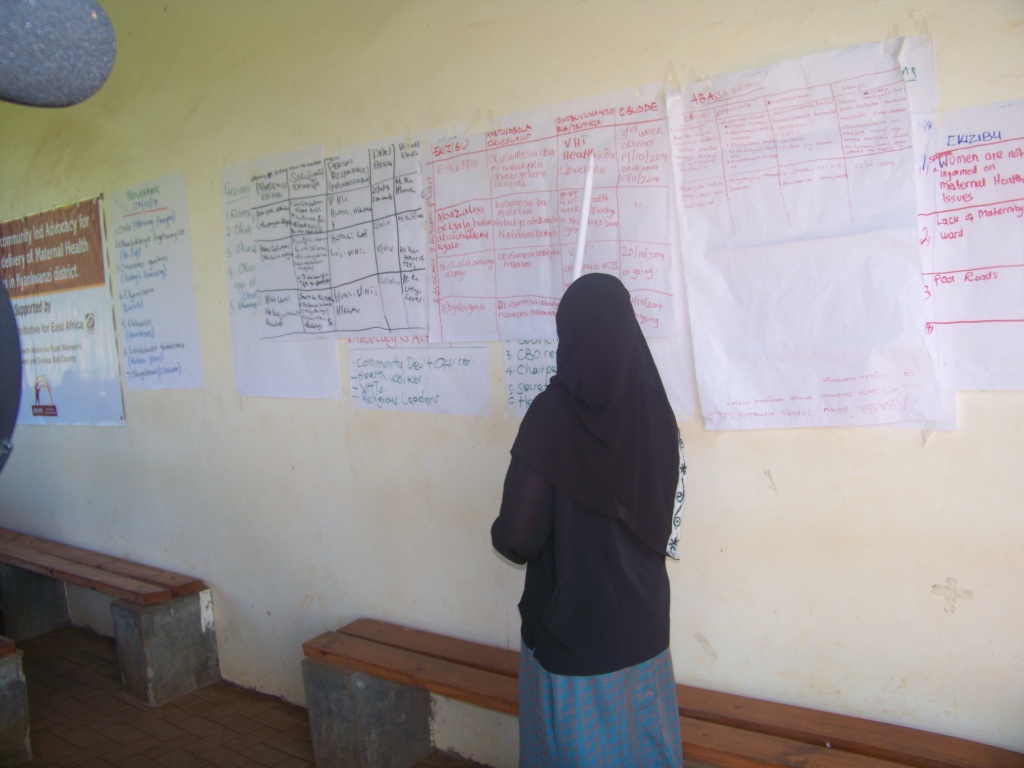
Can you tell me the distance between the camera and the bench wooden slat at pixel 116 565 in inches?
172

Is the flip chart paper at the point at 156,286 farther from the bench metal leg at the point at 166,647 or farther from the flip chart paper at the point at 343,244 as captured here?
the bench metal leg at the point at 166,647

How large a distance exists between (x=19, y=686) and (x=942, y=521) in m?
4.06

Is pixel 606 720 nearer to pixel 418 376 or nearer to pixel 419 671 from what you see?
pixel 419 671

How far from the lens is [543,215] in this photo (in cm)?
290

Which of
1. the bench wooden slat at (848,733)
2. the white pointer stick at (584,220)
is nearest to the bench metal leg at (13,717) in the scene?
the bench wooden slat at (848,733)

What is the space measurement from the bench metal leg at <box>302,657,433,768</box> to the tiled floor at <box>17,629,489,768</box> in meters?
0.14

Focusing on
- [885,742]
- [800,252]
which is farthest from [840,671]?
[800,252]

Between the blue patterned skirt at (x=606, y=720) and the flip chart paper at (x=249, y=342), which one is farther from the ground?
the flip chart paper at (x=249, y=342)

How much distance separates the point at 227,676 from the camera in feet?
14.6

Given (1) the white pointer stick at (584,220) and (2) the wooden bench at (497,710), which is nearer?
(2) the wooden bench at (497,710)

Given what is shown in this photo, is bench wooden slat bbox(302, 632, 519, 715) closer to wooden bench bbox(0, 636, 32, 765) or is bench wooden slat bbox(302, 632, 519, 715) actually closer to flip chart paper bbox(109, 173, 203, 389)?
wooden bench bbox(0, 636, 32, 765)

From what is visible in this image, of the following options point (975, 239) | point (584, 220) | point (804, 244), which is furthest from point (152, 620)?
point (975, 239)

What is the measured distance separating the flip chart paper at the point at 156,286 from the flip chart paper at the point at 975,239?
362 centimetres

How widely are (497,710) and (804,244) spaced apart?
193 centimetres
